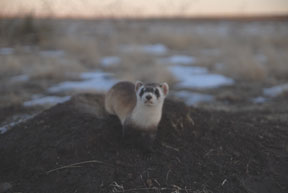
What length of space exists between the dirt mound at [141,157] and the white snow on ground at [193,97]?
200 centimetres

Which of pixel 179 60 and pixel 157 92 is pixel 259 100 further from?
pixel 179 60

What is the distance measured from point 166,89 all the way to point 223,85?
426 cm

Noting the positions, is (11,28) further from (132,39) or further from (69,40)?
(132,39)

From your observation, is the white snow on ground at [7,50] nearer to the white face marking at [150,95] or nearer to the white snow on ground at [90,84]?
the white snow on ground at [90,84]

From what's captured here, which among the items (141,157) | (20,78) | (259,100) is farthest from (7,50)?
(141,157)

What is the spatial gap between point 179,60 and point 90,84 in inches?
163

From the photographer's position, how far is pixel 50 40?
1159cm

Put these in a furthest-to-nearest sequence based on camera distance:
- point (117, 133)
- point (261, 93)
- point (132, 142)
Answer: point (261, 93), point (117, 133), point (132, 142)

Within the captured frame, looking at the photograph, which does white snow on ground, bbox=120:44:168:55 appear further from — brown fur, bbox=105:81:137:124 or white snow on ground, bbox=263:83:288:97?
brown fur, bbox=105:81:137:124

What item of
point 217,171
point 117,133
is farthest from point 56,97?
point 217,171

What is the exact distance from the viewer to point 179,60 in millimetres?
9578

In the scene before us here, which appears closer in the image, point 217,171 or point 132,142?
point 217,171

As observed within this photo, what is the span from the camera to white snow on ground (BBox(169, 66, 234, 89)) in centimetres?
662

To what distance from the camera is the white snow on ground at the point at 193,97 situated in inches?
217
